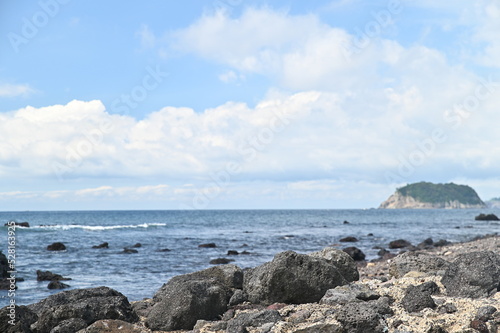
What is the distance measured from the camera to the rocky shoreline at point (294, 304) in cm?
822

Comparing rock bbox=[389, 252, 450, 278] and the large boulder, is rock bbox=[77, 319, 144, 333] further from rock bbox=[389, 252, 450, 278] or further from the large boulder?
rock bbox=[389, 252, 450, 278]

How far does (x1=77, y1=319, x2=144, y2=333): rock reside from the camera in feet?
29.0

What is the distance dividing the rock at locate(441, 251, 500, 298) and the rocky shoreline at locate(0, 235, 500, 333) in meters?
0.02

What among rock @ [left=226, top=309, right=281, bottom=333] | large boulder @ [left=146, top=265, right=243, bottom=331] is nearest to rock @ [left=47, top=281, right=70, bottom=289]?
large boulder @ [left=146, top=265, right=243, bottom=331]

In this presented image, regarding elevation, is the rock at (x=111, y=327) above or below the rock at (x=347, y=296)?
below

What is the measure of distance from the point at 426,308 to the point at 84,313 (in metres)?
6.45

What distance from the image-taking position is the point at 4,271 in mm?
22234

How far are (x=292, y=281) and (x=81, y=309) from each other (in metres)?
4.31

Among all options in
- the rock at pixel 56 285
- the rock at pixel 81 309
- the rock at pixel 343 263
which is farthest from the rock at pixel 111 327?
the rock at pixel 56 285

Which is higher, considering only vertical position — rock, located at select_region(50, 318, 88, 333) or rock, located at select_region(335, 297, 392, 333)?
rock, located at select_region(335, 297, 392, 333)

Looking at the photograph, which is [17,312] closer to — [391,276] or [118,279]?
[391,276]

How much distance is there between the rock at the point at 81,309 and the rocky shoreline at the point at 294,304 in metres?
0.02

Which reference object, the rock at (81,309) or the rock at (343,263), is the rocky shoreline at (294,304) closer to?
the rock at (81,309)

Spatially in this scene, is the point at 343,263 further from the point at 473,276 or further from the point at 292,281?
the point at 473,276
